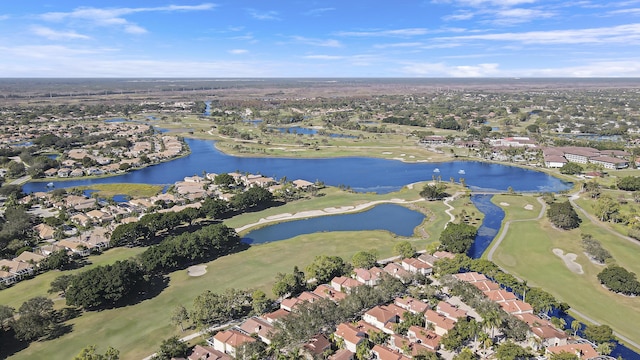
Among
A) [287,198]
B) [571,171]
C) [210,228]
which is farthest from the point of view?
[571,171]

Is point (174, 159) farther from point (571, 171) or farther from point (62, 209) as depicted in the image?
point (571, 171)

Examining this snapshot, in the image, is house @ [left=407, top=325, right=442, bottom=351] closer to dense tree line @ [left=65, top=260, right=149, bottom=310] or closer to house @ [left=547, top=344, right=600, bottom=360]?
house @ [left=547, top=344, right=600, bottom=360]

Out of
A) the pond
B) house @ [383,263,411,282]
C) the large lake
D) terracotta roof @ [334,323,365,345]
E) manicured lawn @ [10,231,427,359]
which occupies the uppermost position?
terracotta roof @ [334,323,365,345]

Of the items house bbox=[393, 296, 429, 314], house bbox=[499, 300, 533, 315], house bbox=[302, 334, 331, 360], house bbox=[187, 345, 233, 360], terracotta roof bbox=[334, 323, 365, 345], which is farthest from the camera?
house bbox=[393, 296, 429, 314]

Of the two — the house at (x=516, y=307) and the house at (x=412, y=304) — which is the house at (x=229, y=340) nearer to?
Result: the house at (x=412, y=304)

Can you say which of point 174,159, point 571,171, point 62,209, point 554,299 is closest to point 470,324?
point 554,299

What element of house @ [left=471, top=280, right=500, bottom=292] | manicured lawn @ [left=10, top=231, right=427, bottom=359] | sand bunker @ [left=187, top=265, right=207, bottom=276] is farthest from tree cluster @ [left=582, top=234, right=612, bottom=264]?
sand bunker @ [left=187, top=265, right=207, bottom=276]

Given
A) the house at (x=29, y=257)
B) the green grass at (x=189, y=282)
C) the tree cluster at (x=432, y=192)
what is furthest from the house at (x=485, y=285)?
the house at (x=29, y=257)
